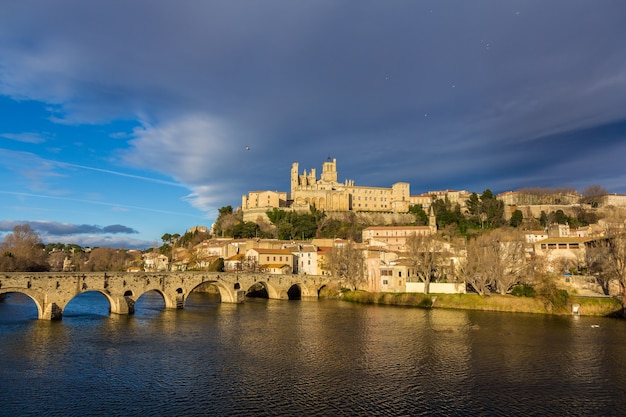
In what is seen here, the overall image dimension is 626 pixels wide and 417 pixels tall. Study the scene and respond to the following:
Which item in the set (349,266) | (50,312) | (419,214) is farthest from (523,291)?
(419,214)

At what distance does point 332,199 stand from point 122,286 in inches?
3267

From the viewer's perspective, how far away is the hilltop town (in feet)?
171

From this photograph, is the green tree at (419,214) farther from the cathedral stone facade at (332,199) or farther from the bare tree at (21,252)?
the bare tree at (21,252)

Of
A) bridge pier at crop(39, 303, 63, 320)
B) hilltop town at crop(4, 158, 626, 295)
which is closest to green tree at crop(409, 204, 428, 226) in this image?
hilltop town at crop(4, 158, 626, 295)

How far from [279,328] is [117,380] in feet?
52.2

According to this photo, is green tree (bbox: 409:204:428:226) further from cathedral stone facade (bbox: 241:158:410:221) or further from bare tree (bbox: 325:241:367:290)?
bare tree (bbox: 325:241:367:290)

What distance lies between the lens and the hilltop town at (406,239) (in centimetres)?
5200

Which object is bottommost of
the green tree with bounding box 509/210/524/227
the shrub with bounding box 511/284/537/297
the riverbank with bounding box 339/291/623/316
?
the riverbank with bounding box 339/291/623/316

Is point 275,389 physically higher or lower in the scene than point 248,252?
lower

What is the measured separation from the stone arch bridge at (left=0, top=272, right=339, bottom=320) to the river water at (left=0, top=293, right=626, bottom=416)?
207 cm

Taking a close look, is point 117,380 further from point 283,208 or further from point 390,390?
point 283,208

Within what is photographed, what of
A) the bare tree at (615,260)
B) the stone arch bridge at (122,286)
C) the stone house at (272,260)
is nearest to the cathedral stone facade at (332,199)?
the stone house at (272,260)

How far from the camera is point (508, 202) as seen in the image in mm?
118875

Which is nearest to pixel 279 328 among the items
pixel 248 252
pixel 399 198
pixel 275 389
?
pixel 275 389
